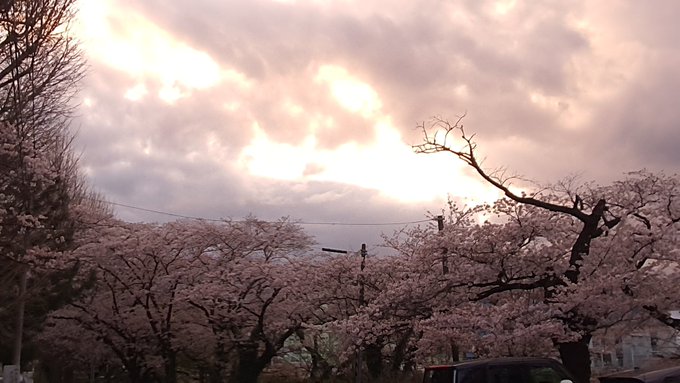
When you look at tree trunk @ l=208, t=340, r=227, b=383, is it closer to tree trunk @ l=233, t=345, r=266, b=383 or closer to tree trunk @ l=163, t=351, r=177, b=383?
tree trunk @ l=233, t=345, r=266, b=383

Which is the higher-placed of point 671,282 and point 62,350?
point 671,282

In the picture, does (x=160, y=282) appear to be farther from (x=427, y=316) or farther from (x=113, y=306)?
(x=427, y=316)

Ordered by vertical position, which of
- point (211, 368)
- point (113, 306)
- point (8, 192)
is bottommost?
point (211, 368)

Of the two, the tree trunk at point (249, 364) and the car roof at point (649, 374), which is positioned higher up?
the car roof at point (649, 374)

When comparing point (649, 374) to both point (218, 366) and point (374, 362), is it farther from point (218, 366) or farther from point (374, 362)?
point (218, 366)

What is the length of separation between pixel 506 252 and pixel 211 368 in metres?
20.2

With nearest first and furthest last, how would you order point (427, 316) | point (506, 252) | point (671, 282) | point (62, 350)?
point (671, 282) → point (506, 252) → point (427, 316) → point (62, 350)

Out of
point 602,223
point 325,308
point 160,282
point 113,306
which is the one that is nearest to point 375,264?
point 325,308

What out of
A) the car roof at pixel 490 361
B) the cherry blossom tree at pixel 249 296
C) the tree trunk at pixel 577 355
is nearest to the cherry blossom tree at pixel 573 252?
the tree trunk at pixel 577 355

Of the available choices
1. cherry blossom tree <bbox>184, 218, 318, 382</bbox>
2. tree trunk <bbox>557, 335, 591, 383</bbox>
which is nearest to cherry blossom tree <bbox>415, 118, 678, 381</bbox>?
tree trunk <bbox>557, 335, 591, 383</bbox>

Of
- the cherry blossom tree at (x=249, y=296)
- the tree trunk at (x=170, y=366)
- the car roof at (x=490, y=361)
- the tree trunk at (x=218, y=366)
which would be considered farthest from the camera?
the tree trunk at (x=218, y=366)

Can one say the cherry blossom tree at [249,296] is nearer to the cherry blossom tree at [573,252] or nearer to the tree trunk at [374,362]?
the tree trunk at [374,362]

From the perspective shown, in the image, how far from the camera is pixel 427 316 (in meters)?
21.0

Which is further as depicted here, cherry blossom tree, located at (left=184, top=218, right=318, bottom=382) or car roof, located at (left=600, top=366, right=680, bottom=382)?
cherry blossom tree, located at (left=184, top=218, right=318, bottom=382)
